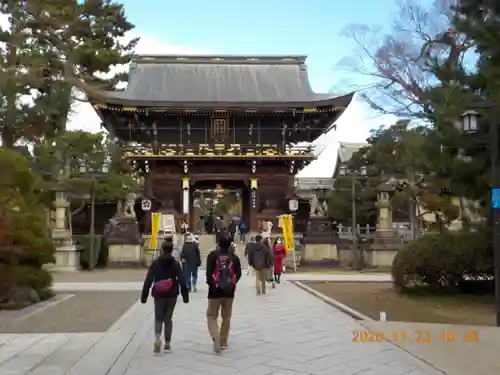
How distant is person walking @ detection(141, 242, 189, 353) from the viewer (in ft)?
26.1

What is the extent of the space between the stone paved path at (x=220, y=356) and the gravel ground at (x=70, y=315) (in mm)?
541

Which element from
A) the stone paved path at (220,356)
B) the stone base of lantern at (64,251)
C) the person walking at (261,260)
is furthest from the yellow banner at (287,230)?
the stone paved path at (220,356)

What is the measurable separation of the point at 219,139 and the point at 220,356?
2861 cm

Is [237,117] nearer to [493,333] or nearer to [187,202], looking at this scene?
[187,202]

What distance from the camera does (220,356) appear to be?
25.4 feet

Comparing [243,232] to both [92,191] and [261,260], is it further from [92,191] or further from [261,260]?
[261,260]

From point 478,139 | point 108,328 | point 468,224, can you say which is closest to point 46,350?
point 108,328

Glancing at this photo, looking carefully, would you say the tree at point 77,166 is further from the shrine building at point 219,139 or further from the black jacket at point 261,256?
the black jacket at point 261,256

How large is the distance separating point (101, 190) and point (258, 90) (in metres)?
15.0

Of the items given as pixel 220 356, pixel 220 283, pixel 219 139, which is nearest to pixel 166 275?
pixel 220 283

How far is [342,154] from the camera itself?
63.1 m

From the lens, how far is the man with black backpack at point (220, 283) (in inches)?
311

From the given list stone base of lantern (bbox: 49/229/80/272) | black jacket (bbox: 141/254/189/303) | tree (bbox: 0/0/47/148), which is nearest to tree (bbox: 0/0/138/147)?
tree (bbox: 0/0/47/148)
